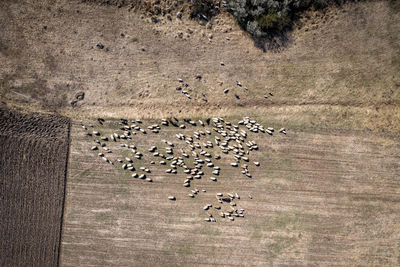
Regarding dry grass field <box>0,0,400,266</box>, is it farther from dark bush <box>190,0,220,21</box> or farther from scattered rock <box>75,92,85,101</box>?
dark bush <box>190,0,220,21</box>

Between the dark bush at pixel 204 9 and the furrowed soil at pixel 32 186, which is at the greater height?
the dark bush at pixel 204 9

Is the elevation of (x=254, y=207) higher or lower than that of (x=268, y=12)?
lower

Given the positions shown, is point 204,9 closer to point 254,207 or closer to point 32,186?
point 254,207

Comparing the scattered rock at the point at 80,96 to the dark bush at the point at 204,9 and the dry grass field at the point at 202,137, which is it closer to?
the dry grass field at the point at 202,137

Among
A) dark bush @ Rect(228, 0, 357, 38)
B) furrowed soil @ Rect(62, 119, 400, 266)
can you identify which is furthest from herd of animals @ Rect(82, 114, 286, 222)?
dark bush @ Rect(228, 0, 357, 38)

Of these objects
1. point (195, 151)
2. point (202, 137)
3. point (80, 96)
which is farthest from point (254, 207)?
point (80, 96)

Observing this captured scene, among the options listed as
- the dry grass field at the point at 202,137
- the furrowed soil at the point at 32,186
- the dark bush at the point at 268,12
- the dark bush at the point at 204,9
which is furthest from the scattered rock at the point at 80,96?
the dark bush at the point at 268,12
